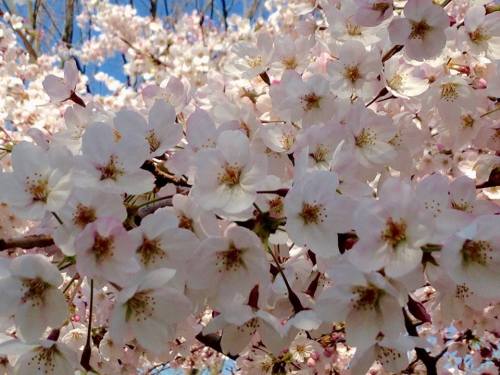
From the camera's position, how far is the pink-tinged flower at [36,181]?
3.49 ft

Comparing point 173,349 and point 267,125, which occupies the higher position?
point 267,125

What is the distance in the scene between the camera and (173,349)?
2.14 m

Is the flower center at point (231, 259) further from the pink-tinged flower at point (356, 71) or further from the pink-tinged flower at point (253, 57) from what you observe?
the pink-tinged flower at point (253, 57)

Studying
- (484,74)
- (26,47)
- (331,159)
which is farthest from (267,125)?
(26,47)

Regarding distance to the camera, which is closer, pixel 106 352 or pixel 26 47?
pixel 106 352

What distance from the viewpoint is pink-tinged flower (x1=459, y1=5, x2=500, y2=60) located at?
167cm

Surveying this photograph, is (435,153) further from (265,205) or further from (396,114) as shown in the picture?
(265,205)

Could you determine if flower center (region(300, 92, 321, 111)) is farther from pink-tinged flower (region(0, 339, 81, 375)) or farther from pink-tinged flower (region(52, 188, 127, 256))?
pink-tinged flower (region(0, 339, 81, 375))

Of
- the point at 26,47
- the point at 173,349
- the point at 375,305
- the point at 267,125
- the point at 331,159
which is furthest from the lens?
the point at 26,47

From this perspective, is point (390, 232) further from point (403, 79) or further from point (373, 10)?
point (403, 79)

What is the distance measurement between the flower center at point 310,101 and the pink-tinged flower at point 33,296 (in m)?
0.81

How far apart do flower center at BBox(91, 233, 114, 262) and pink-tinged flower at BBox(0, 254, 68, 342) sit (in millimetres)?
105

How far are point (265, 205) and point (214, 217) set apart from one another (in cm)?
11

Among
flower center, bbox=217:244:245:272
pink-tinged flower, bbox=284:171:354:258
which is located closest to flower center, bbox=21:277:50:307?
flower center, bbox=217:244:245:272
